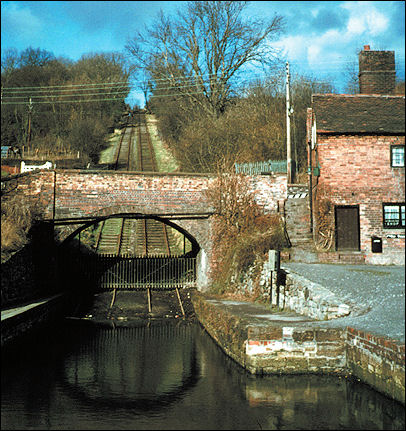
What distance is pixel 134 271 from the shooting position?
72.7ft

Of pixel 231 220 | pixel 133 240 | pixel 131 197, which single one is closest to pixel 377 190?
pixel 231 220

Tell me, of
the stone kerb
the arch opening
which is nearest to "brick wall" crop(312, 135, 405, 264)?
the stone kerb

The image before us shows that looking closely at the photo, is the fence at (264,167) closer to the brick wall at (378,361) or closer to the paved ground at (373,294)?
the paved ground at (373,294)

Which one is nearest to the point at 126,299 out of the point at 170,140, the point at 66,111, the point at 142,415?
the point at 142,415

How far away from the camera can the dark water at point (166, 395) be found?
25.5ft

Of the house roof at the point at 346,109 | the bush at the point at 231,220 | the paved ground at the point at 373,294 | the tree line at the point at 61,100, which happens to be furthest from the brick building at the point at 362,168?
the tree line at the point at 61,100

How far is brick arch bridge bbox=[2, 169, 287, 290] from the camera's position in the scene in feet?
55.8

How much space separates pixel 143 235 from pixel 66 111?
26325mm

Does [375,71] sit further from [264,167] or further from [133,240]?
[133,240]

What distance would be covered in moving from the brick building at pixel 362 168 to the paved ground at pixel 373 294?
46 centimetres

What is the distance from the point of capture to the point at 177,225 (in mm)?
18375

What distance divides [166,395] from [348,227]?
6.74 metres

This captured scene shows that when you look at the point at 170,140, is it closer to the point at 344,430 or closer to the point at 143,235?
the point at 143,235

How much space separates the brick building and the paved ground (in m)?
0.46
